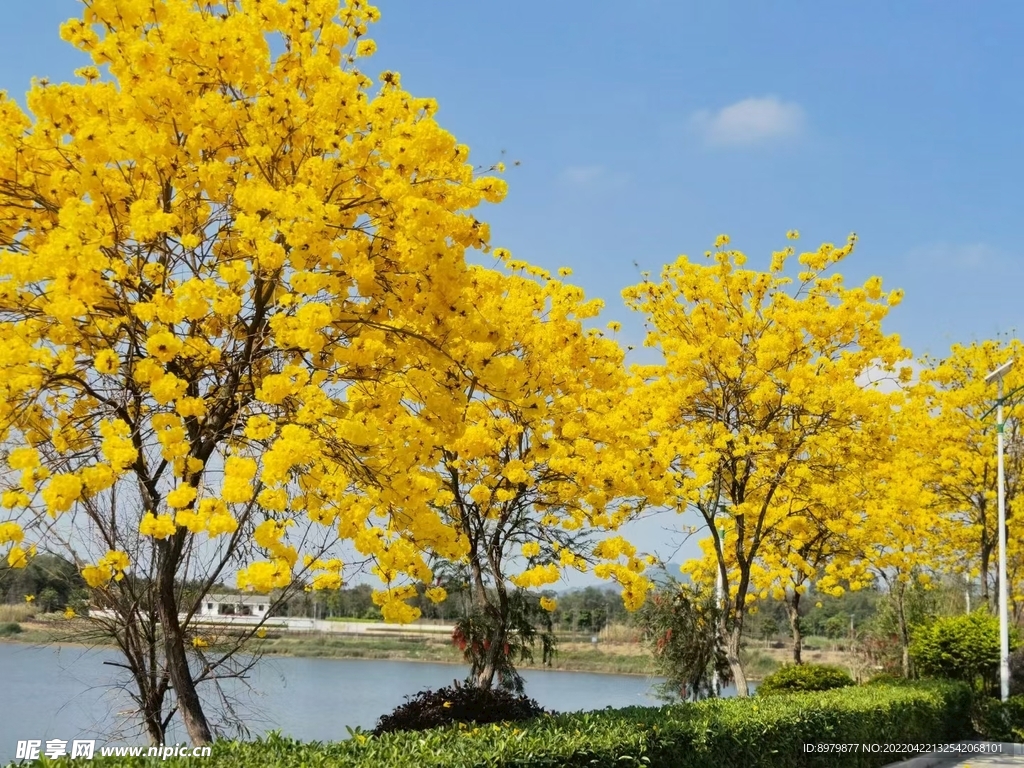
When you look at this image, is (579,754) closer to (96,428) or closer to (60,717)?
(96,428)

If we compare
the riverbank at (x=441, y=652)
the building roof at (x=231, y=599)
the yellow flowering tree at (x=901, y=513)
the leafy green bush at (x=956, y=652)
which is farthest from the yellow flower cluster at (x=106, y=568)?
the leafy green bush at (x=956, y=652)

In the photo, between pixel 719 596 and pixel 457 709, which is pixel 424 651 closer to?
pixel 719 596

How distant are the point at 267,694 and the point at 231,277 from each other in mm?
3889

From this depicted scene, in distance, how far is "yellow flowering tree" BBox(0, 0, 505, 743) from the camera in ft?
13.4

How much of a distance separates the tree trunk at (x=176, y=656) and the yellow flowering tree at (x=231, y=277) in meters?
0.01

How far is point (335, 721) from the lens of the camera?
11.9 metres

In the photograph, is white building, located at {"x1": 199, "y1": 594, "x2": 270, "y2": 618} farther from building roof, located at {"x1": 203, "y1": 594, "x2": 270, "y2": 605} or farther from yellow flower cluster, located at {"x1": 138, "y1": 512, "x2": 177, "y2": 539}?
yellow flower cluster, located at {"x1": 138, "y1": 512, "x2": 177, "y2": 539}

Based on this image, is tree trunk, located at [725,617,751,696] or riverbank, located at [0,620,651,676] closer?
tree trunk, located at [725,617,751,696]

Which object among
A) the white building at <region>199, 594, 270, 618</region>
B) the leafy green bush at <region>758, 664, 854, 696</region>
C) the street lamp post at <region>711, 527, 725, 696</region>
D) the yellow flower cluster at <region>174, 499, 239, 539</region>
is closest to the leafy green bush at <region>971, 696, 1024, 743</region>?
the leafy green bush at <region>758, 664, 854, 696</region>

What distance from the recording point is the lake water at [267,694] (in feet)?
20.9

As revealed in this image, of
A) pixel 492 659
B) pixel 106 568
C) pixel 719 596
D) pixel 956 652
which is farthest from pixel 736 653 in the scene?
pixel 106 568

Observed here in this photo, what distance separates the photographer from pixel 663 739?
20.0ft

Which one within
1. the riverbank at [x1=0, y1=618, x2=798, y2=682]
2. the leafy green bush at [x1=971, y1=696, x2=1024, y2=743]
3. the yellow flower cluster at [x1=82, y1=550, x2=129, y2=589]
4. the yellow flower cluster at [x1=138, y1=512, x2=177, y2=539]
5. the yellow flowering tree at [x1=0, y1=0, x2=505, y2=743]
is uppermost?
the yellow flowering tree at [x1=0, y1=0, x2=505, y2=743]

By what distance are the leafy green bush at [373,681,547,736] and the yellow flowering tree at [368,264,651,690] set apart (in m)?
0.75
